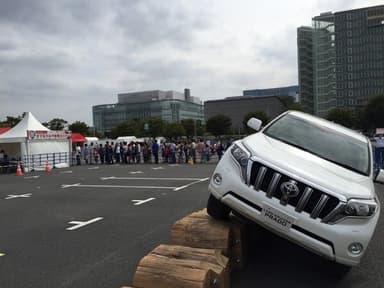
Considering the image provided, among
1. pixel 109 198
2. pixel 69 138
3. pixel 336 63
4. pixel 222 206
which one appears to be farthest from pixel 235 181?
pixel 336 63

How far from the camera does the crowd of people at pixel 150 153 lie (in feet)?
92.3

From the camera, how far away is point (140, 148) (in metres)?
30.1

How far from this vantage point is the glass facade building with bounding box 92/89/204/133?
138 meters

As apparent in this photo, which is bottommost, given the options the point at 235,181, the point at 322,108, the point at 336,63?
the point at 235,181

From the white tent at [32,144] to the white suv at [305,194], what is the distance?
79.4 feet

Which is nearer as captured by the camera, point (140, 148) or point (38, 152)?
point (38, 152)

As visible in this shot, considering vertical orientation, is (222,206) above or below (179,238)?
above

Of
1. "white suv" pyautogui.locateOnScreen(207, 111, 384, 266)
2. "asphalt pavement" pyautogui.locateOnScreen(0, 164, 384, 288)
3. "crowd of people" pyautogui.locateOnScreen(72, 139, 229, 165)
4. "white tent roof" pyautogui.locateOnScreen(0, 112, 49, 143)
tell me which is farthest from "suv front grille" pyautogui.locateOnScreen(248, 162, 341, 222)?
"white tent roof" pyautogui.locateOnScreen(0, 112, 49, 143)

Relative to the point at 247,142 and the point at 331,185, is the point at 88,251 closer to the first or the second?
the point at 247,142

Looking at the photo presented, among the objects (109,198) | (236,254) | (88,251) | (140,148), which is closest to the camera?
(236,254)

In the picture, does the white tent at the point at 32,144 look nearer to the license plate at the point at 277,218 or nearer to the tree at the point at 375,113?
the license plate at the point at 277,218

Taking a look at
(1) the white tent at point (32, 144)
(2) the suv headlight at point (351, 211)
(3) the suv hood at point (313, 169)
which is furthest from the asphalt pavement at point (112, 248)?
(1) the white tent at point (32, 144)

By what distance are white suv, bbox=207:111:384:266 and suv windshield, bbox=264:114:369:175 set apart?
0.02 meters

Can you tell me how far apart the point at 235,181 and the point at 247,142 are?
0.84 metres
